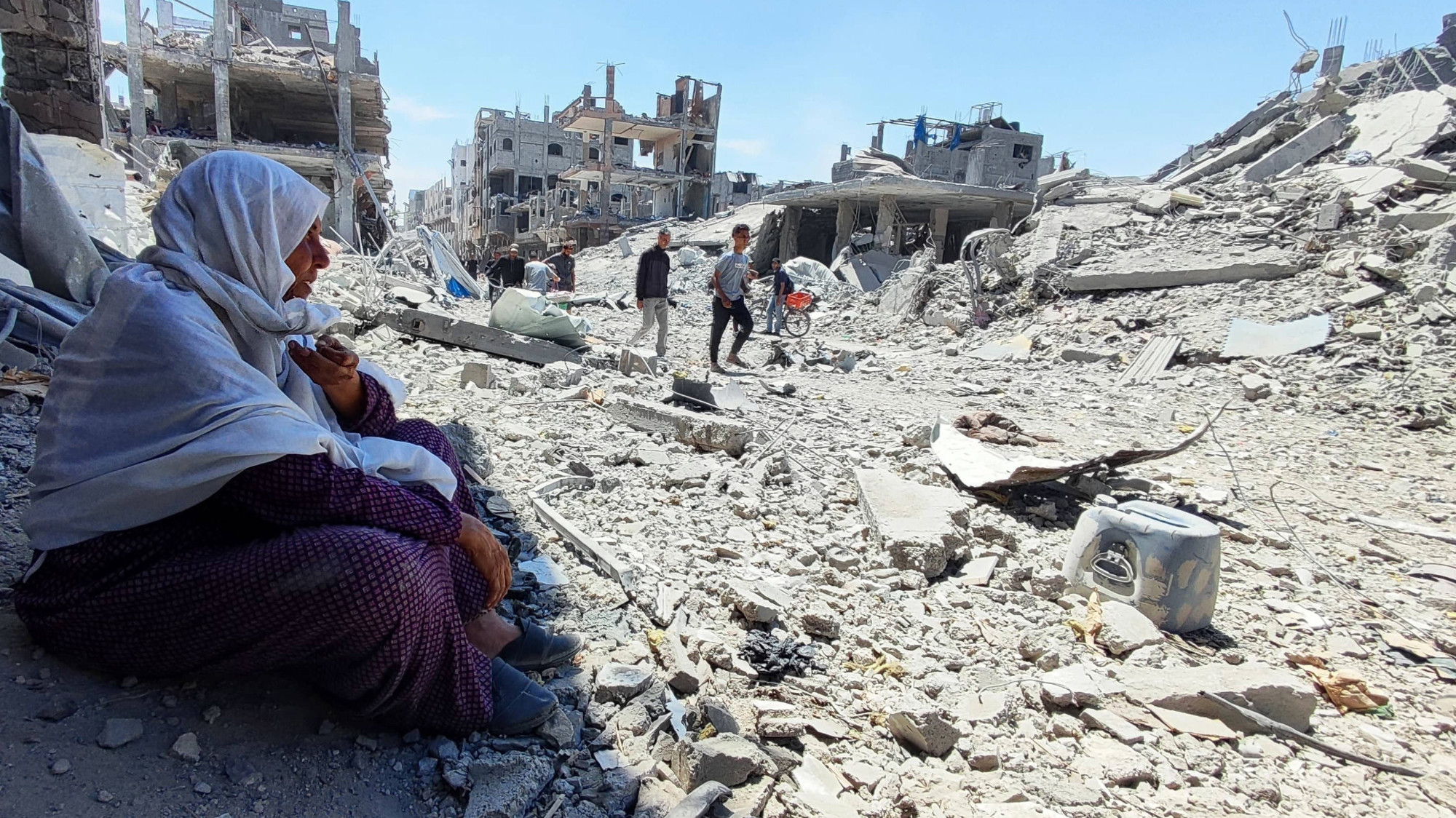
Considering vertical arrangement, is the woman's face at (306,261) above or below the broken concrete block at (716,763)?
above

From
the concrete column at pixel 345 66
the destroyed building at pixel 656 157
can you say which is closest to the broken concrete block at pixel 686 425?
the concrete column at pixel 345 66

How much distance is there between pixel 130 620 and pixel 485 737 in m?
0.71

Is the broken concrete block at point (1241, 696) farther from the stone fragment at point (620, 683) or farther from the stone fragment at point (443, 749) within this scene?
the stone fragment at point (443, 749)

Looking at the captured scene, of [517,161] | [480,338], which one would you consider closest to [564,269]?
[480,338]

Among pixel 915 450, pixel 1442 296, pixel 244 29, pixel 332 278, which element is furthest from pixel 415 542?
pixel 244 29

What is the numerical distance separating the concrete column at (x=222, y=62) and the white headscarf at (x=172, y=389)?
2441 cm

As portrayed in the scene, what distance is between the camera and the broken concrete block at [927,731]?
81.3 inches

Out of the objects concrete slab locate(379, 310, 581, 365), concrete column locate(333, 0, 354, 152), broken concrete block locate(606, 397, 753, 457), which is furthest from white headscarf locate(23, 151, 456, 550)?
concrete column locate(333, 0, 354, 152)

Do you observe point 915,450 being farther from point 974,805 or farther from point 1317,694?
point 974,805

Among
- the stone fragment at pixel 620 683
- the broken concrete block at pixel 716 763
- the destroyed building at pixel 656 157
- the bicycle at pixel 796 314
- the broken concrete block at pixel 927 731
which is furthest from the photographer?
the destroyed building at pixel 656 157

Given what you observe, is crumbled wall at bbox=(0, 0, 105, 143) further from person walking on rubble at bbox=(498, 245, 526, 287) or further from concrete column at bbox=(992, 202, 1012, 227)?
concrete column at bbox=(992, 202, 1012, 227)

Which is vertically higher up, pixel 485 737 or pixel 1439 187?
pixel 1439 187

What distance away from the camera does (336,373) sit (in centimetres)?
184

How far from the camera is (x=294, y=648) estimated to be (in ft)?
4.71
